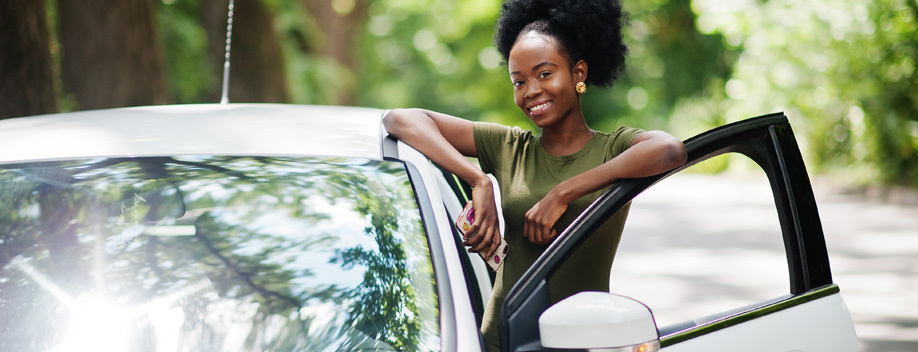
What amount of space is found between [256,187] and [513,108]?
107 feet

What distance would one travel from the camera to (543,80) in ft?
8.45

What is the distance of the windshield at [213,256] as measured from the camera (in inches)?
80.0

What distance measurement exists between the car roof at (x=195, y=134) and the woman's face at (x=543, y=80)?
0.40 meters

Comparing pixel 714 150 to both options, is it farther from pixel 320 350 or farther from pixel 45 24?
pixel 45 24

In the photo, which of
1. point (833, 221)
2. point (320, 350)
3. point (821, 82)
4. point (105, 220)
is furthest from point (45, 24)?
point (821, 82)

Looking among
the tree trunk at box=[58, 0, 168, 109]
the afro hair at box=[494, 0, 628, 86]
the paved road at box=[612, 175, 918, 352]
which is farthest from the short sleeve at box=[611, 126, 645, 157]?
the tree trunk at box=[58, 0, 168, 109]

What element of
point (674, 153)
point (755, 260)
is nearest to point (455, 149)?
point (674, 153)

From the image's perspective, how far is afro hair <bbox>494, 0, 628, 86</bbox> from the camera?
2646mm

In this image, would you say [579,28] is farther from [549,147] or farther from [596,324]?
[596,324]

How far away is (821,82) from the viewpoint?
18.8 meters

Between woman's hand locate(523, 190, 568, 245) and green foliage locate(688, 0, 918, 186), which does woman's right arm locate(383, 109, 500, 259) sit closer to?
woman's hand locate(523, 190, 568, 245)

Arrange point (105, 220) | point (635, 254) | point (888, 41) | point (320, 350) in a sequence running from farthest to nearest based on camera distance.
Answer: point (888, 41) → point (635, 254) → point (105, 220) → point (320, 350)

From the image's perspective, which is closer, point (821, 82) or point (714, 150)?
point (714, 150)

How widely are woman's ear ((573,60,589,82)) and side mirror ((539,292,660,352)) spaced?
3.05 ft
